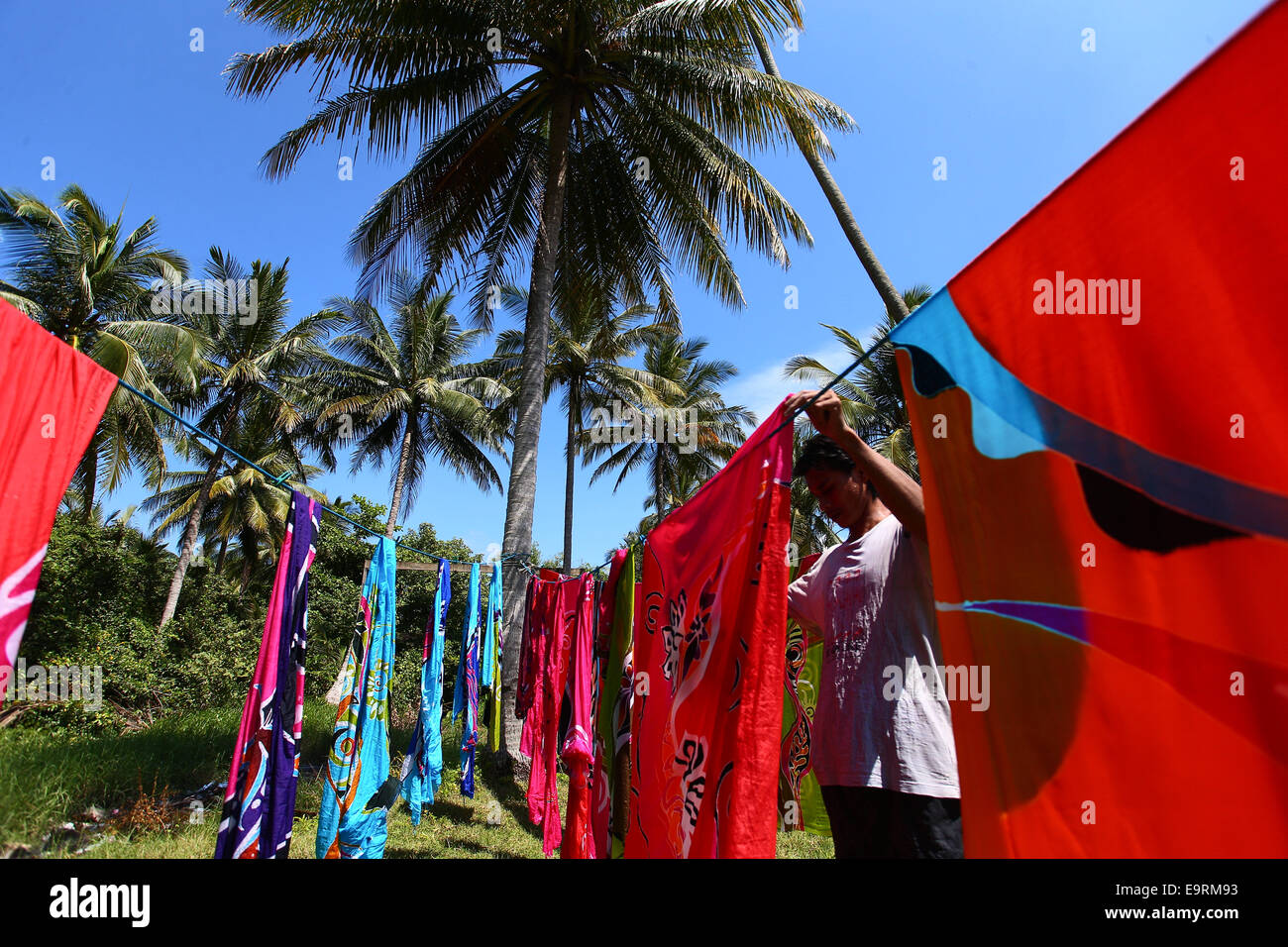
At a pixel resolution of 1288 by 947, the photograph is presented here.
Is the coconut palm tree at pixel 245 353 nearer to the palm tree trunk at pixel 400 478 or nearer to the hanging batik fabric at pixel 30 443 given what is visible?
the palm tree trunk at pixel 400 478

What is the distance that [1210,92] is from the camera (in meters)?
1.01

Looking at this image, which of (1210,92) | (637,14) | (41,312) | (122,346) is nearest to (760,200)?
(637,14)

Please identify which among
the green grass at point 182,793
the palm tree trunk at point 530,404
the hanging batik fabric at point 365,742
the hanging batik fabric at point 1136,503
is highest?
the palm tree trunk at point 530,404

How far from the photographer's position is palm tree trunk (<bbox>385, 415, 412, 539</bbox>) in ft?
57.3

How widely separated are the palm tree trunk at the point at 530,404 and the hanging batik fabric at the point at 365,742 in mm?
3056

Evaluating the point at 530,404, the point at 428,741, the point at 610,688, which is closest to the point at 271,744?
the point at 610,688

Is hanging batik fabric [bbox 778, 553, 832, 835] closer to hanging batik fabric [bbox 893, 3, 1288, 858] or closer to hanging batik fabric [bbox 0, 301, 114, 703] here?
hanging batik fabric [bbox 893, 3, 1288, 858]

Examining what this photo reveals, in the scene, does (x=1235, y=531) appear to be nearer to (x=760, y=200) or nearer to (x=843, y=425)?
(x=843, y=425)

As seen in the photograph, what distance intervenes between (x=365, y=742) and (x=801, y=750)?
110 inches

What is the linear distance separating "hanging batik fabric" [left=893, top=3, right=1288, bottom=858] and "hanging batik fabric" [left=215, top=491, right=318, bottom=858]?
313 cm

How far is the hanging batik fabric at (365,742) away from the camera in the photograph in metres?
4.33

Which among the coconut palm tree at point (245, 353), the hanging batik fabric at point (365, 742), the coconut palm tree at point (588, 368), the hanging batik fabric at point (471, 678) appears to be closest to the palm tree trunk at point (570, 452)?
the coconut palm tree at point (588, 368)

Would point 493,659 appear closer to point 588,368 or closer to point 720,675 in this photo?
point 720,675

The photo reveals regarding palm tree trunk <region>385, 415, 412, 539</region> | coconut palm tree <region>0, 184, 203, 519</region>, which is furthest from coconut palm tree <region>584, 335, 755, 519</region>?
coconut palm tree <region>0, 184, 203, 519</region>
